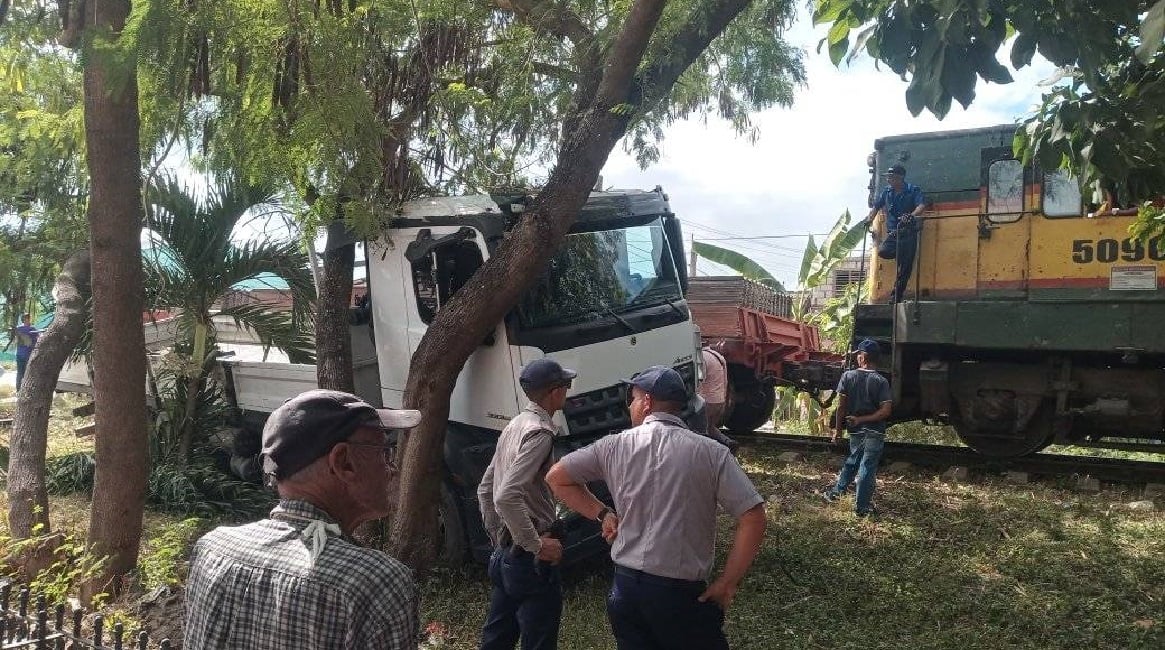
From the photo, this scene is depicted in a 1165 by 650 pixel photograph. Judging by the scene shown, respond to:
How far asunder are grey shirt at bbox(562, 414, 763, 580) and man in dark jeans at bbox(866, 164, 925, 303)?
21.1 ft

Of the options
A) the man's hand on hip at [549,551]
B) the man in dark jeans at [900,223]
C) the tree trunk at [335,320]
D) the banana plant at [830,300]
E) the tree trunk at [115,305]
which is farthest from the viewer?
the banana plant at [830,300]

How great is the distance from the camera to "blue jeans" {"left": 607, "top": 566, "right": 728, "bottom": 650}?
3.52 meters

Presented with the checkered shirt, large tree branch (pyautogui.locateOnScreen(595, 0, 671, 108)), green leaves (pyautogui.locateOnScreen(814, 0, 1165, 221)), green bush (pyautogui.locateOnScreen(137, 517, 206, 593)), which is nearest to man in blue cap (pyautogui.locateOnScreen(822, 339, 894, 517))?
large tree branch (pyautogui.locateOnScreen(595, 0, 671, 108))

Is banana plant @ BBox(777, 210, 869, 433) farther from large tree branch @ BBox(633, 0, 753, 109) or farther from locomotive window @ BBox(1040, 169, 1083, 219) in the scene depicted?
large tree branch @ BBox(633, 0, 753, 109)

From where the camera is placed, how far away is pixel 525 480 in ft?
14.1

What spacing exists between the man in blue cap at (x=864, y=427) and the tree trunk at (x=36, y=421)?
617 centimetres

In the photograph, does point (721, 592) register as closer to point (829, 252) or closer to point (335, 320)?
point (335, 320)

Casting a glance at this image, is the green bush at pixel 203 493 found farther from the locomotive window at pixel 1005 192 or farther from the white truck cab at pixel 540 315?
the locomotive window at pixel 1005 192

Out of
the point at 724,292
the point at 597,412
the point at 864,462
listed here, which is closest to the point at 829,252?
the point at 724,292

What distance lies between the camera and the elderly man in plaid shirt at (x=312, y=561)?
193 cm

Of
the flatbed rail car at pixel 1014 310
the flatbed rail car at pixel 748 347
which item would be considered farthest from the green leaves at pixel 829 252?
the flatbed rail car at pixel 1014 310

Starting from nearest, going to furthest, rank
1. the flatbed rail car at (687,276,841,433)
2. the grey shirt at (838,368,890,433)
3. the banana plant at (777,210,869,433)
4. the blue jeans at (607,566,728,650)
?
the blue jeans at (607,566,728,650) < the grey shirt at (838,368,890,433) < the flatbed rail car at (687,276,841,433) < the banana plant at (777,210,869,433)

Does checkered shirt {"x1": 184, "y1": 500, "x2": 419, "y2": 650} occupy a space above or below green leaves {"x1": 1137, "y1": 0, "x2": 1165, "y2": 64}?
below

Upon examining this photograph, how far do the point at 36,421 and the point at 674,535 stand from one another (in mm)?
5567
